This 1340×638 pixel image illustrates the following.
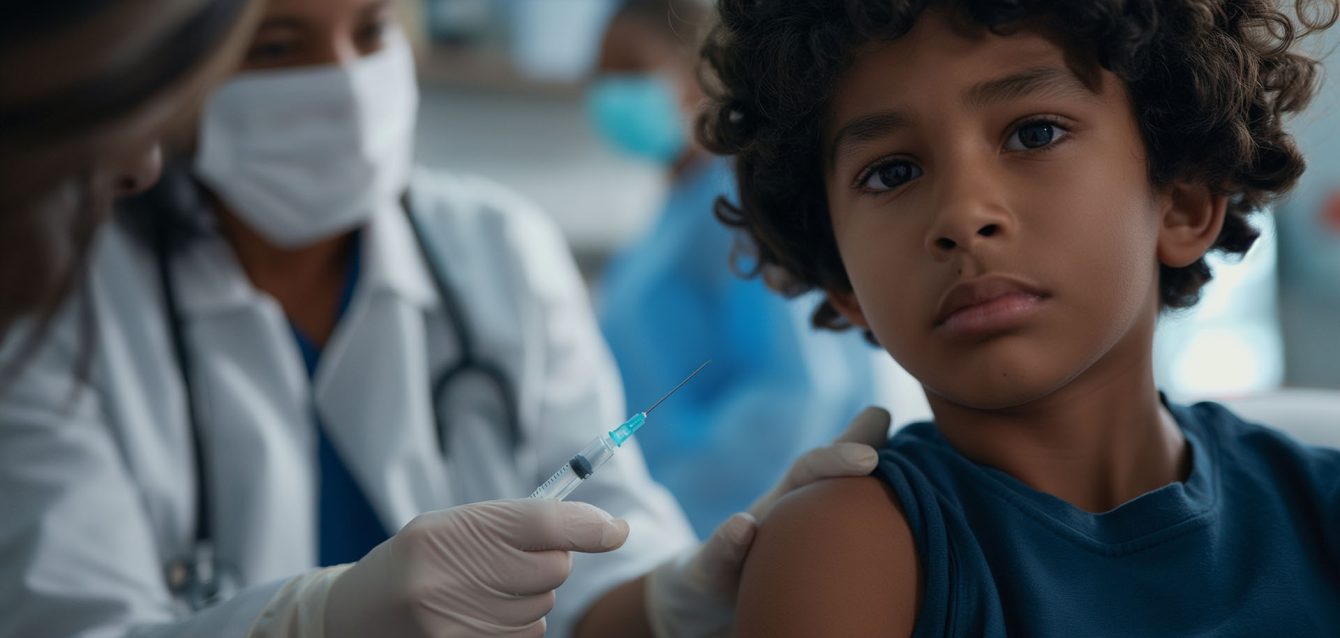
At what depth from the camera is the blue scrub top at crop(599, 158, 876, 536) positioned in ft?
7.59

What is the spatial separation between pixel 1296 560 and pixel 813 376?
4.52 ft

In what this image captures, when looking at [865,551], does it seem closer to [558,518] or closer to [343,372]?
[558,518]

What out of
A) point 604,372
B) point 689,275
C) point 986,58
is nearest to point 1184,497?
point 986,58

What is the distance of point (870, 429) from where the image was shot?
1.12 meters

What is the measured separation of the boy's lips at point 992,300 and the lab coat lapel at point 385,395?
86 cm

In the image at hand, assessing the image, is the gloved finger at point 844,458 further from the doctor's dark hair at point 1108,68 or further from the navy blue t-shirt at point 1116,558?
the doctor's dark hair at point 1108,68

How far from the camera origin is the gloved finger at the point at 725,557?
1063 mm

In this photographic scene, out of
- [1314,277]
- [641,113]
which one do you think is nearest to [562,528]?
[641,113]

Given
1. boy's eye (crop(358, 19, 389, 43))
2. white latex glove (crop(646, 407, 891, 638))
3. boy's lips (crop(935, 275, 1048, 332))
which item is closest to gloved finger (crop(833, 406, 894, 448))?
white latex glove (crop(646, 407, 891, 638))

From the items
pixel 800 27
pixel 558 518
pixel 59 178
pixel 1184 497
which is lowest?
pixel 558 518

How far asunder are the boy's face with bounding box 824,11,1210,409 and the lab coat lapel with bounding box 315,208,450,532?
79cm

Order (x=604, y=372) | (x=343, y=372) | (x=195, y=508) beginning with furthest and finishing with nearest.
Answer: (x=604, y=372) < (x=343, y=372) < (x=195, y=508)

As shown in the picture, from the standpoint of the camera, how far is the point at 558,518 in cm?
97

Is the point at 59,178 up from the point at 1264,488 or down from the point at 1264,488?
up
